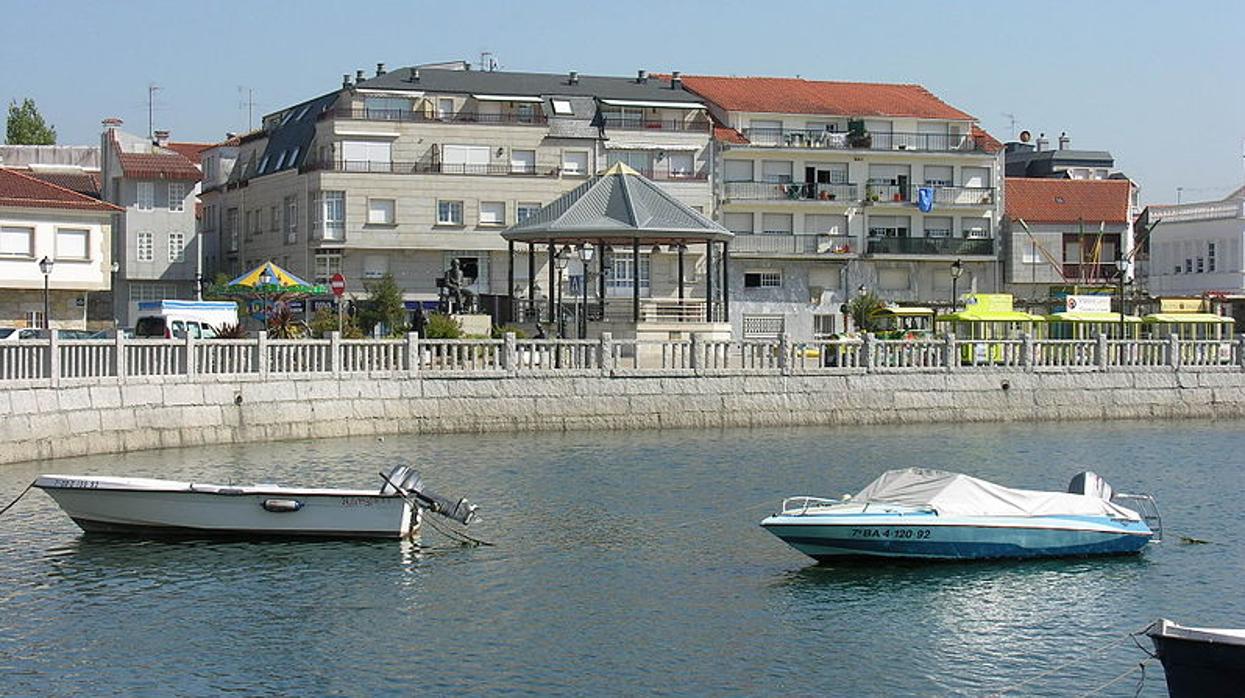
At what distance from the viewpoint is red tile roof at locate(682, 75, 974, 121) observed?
7712cm

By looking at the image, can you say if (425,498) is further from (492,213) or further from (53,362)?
(492,213)

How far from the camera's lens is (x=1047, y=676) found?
2056cm

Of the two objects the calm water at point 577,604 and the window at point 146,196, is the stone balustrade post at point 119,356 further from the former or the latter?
the window at point 146,196

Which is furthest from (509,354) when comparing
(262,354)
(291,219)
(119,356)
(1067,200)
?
(1067,200)

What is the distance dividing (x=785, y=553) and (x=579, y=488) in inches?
314

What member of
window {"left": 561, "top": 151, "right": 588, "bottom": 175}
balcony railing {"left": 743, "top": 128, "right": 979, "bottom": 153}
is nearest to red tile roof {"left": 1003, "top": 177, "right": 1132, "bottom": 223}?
balcony railing {"left": 743, "top": 128, "right": 979, "bottom": 153}

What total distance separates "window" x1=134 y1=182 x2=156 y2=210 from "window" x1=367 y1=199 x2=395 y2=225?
10617 millimetres

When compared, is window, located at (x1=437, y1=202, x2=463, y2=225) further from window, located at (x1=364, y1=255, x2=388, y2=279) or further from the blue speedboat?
the blue speedboat

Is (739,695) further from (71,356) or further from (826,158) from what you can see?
(826,158)

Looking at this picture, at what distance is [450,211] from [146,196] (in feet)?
44.1

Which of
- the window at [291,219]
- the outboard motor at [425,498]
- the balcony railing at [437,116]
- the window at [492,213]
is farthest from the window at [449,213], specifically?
the outboard motor at [425,498]

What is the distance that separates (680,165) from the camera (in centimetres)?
7450

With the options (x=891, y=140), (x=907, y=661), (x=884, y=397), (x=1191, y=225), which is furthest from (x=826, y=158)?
(x=907, y=661)

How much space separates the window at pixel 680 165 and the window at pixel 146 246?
21.6 metres
